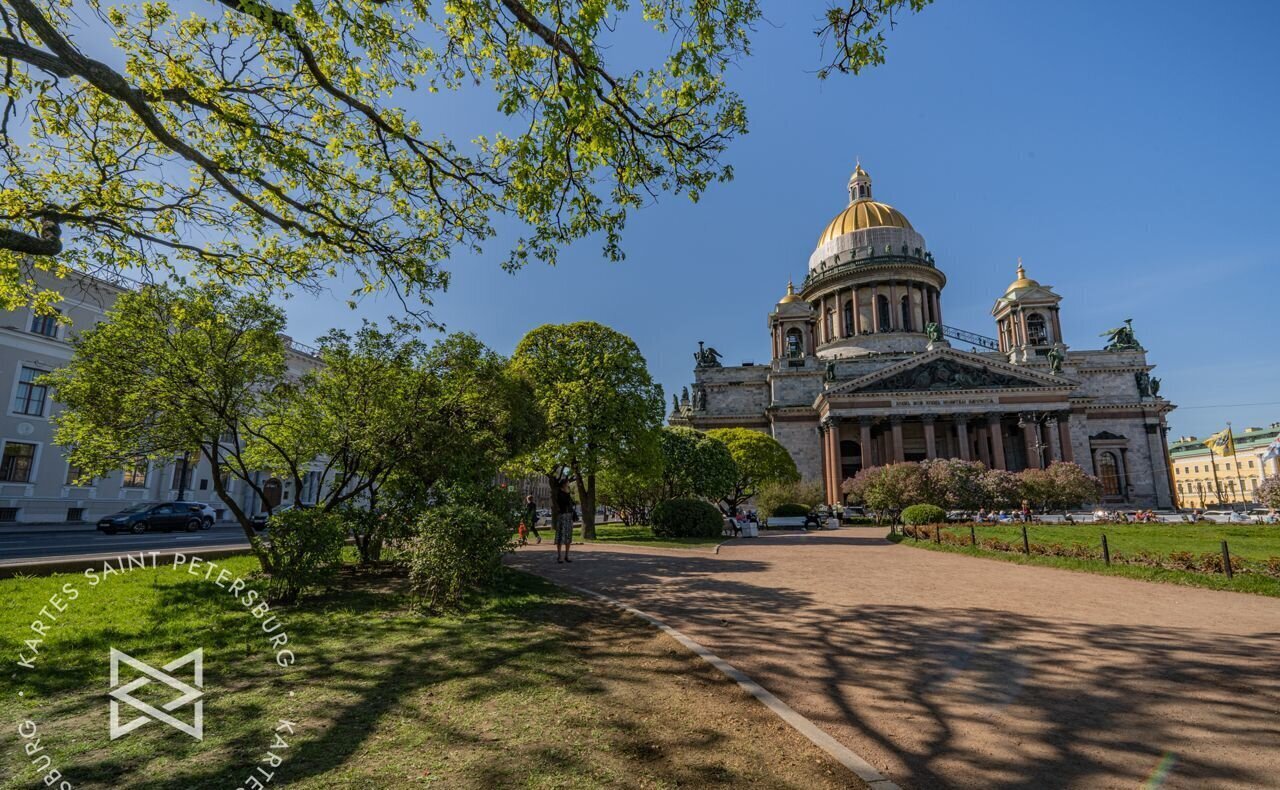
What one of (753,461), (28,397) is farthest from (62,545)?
(753,461)

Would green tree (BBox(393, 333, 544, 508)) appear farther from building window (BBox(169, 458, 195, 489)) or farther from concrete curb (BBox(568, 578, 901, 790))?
building window (BBox(169, 458, 195, 489))

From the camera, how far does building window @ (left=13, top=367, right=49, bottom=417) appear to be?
2803 centimetres

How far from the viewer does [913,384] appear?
2018 inches

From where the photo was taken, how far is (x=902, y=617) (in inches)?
322

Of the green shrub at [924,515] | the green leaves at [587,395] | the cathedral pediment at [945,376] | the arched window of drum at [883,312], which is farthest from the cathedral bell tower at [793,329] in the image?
the green leaves at [587,395]

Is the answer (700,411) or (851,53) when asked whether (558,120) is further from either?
(700,411)

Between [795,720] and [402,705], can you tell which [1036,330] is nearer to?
[795,720]

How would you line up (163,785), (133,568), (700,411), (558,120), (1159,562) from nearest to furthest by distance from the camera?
(163,785) → (558,120) → (133,568) → (1159,562) → (700,411)

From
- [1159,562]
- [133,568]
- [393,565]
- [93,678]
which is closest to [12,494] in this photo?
[133,568]

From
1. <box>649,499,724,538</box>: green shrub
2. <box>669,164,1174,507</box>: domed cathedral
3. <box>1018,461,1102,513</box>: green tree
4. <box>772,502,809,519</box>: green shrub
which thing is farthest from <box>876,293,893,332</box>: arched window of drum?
<box>649,499,724,538</box>: green shrub

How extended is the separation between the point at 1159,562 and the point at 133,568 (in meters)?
21.5

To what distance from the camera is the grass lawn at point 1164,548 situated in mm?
11359

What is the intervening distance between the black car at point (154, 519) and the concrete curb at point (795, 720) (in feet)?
90.8

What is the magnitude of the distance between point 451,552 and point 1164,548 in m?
21.6
